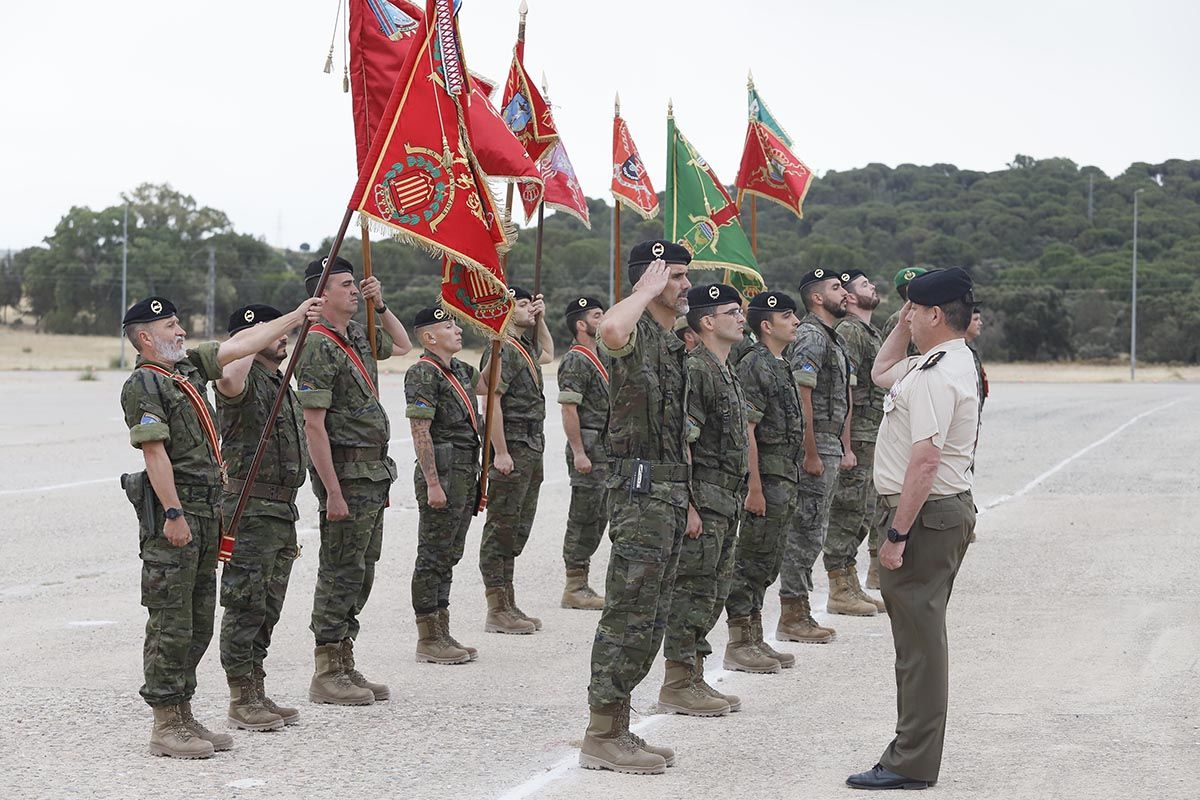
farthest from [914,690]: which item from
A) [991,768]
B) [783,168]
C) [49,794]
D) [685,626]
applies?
[783,168]

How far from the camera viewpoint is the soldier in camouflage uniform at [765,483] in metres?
8.14

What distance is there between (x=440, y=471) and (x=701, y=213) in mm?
2833

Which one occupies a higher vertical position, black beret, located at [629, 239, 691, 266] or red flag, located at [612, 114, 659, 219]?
red flag, located at [612, 114, 659, 219]

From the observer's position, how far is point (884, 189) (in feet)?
346

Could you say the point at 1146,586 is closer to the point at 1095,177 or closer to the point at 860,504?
the point at 860,504

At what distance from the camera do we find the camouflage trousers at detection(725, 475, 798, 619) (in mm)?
8141

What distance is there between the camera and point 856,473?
400 inches

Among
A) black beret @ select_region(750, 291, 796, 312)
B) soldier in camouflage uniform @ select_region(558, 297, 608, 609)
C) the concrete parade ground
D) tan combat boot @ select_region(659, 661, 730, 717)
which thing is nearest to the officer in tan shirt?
the concrete parade ground

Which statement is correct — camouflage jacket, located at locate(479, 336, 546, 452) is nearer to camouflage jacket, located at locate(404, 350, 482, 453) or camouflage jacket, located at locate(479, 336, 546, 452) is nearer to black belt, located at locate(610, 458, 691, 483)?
camouflage jacket, located at locate(404, 350, 482, 453)

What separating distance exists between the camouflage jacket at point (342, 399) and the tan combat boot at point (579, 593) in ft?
9.51

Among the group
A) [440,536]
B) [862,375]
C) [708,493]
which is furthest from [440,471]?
[862,375]

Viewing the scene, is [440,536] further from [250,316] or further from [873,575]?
[873,575]

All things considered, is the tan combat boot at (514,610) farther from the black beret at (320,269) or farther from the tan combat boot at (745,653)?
the black beret at (320,269)

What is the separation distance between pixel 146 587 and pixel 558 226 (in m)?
67.6
